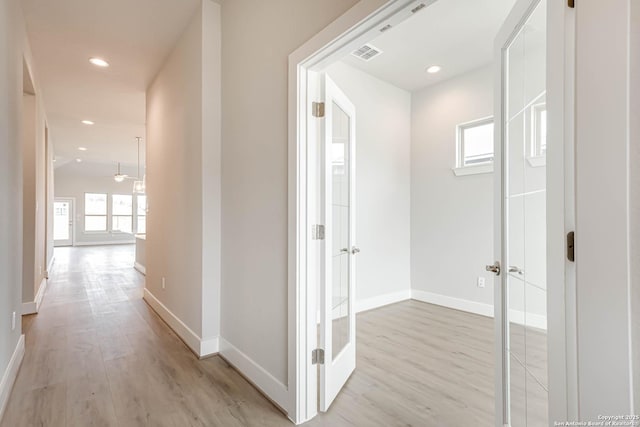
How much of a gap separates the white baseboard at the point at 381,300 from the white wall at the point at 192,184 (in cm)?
185

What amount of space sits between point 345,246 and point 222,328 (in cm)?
125

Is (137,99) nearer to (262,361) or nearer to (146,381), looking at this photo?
(146,381)

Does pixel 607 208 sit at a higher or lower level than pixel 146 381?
higher

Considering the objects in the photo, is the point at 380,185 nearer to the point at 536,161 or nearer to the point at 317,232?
the point at 317,232

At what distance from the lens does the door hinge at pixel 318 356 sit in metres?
1.85

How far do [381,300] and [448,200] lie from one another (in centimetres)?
156

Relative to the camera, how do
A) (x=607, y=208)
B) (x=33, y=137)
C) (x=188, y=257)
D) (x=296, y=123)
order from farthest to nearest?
1. (x=33, y=137)
2. (x=188, y=257)
3. (x=296, y=123)
4. (x=607, y=208)

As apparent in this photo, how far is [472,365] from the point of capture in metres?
2.44

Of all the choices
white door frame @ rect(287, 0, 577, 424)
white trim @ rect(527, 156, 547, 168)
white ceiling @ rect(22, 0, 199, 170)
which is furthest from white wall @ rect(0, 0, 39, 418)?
white trim @ rect(527, 156, 547, 168)

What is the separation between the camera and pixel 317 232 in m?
1.88

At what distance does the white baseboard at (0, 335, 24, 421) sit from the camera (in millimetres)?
1843

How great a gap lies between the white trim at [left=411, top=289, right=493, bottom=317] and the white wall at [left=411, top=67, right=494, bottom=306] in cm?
4

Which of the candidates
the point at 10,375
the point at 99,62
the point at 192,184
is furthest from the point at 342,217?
the point at 99,62

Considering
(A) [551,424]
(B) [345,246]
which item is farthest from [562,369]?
(B) [345,246]
